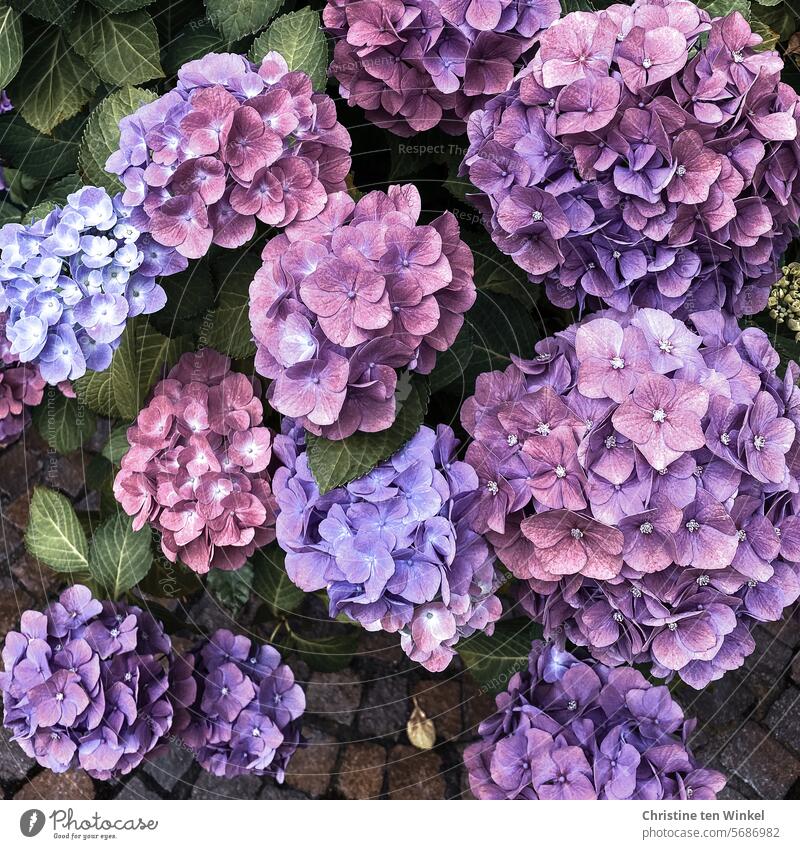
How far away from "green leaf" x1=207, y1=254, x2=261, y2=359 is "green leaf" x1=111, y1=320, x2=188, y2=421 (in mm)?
73

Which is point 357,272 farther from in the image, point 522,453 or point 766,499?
point 766,499

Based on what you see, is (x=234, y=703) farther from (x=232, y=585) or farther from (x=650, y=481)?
(x=650, y=481)

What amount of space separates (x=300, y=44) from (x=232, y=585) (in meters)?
0.66

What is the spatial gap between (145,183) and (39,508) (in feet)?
1.67

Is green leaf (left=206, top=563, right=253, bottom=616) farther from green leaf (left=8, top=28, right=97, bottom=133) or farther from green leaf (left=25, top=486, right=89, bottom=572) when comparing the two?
green leaf (left=8, top=28, right=97, bottom=133)

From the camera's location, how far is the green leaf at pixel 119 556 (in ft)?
2.99

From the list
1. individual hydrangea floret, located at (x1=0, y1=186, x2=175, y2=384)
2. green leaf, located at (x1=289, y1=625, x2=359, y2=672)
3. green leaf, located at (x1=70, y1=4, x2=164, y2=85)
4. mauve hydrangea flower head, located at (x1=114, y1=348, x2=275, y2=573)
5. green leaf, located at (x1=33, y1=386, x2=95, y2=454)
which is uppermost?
green leaf, located at (x1=70, y1=4, x2=164, y2=85)

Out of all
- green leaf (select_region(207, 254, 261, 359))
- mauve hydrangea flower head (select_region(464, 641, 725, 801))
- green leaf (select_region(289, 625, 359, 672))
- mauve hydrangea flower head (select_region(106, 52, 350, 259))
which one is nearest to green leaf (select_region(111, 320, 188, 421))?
green leaf (select_region(207, 254, 261, 359))

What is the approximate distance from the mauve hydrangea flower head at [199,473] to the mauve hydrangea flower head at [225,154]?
0.55 feet

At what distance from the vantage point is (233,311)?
31.4 inches

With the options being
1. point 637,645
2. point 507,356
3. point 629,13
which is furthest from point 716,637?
point 629,13

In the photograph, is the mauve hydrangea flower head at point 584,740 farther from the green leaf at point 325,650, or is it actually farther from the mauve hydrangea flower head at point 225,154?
the mauve hydrangea flower head at point 225,154

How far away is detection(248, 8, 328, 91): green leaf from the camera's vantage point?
28.6 inches

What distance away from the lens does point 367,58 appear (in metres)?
0.69
